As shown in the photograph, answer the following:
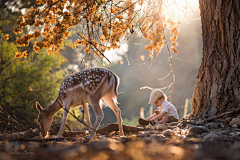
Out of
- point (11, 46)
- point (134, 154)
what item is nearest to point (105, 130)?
point (134, 154)

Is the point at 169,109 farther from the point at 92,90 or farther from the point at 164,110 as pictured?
the point at 92,90

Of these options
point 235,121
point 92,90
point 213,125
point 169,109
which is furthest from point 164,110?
point 92,90

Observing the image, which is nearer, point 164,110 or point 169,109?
point 164,110

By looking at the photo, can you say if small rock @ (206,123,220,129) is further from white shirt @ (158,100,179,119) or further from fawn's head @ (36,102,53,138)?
fawn's head @ (36,102,53,138)

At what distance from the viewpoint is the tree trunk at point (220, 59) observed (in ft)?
14.5

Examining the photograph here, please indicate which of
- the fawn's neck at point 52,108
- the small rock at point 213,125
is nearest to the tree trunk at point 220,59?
the small rock at point 213,125

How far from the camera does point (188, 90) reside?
75.1ft

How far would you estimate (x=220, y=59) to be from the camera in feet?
15.0

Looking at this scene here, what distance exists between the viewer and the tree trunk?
441 cm

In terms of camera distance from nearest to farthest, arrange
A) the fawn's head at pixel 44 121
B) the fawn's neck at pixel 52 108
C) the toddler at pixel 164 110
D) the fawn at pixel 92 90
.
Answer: the fawn at pixel 92 90
the fawn's head at pixel 44 121
the fawn's neck at pixel 52 108
the toddler at pixel 164 110

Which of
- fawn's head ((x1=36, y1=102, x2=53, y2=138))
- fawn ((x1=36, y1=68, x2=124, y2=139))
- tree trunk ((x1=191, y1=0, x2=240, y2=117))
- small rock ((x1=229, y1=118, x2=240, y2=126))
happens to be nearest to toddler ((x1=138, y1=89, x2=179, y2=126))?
tree trunk ((x1=191, y1=0, x2=240, y2=117))

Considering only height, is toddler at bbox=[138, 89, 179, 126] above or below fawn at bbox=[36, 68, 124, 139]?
below

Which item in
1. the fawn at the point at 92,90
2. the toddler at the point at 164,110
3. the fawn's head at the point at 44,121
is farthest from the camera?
the toddler at the point at 164,110

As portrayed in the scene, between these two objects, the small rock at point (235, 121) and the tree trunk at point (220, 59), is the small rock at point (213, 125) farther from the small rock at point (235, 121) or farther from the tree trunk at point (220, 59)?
the tree trunk at point (220, 59)
